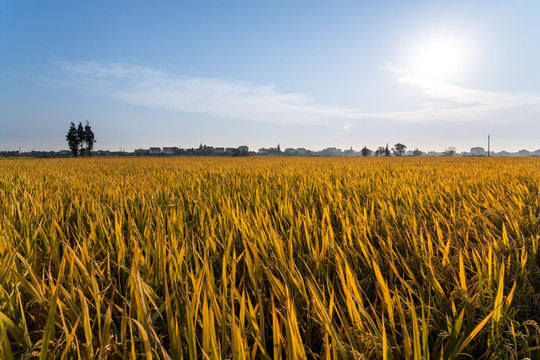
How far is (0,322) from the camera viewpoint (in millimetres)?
685

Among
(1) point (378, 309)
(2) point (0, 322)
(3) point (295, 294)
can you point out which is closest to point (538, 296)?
(1) point (378, 309)

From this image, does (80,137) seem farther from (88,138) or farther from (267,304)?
(267,304)

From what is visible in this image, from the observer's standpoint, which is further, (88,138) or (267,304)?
(88,138)

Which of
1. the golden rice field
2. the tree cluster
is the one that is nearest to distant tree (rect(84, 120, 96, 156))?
the tree cluster

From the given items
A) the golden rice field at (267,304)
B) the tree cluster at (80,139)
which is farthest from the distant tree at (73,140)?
the golden rice field at (267,304)

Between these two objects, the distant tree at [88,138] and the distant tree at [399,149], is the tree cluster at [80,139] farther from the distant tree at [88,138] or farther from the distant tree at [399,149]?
the distant tree at [399,149]

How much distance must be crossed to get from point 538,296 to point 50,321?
5.36 ft

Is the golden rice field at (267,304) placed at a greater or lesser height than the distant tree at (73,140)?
lesser

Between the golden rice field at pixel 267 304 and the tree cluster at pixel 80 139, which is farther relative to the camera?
the tree cluster at pixel 80 139

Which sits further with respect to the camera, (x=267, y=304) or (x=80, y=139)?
(x=80, y=139)

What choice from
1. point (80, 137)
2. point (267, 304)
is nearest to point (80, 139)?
point (80, 137)

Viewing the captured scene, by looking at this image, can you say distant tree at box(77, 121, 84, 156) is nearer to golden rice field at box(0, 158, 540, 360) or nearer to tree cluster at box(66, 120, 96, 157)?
tree cluster at box(66, 120, 96, 157)

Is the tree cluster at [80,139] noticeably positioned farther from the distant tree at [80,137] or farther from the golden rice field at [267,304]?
the golden rice field at [267,304]

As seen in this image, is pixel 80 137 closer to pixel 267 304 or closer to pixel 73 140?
pixel 73 140
